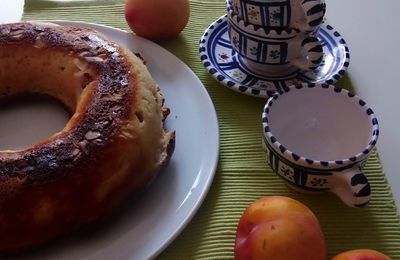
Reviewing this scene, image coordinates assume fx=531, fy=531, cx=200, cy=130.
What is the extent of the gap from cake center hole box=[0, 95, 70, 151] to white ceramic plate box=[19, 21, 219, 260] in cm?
19

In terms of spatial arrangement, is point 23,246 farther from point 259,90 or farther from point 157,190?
point 259,90

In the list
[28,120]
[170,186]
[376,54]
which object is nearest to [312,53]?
[376,54]

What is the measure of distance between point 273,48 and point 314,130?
184 millimetres

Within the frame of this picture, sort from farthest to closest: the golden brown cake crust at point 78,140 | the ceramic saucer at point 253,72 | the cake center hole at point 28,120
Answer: the ceramic saucer at point 253,72, the cake center hole at point 28,120, the golden brown cake crust at point 78,140

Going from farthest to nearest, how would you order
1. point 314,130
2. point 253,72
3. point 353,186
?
point 253,72 < point 314,130 < point 353,186

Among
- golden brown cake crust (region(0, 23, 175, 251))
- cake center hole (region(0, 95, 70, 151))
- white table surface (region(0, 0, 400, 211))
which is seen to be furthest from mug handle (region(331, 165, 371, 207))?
cake center hole (region(0, 95, 70, 151))

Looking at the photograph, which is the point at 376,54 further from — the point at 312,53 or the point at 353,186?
the point at 353,186

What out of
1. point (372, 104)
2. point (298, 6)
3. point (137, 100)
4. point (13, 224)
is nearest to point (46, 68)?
point (137, 100)

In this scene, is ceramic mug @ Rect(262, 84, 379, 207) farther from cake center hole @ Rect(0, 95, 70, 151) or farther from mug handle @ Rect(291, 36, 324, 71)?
cake center hole @ Rect(0, 95, 70, 151)

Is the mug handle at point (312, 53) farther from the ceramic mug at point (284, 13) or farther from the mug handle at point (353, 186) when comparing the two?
the mug handle at point (353, 186)

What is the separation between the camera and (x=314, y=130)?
88cm

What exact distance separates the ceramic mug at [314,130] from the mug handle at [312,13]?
0.12 metres

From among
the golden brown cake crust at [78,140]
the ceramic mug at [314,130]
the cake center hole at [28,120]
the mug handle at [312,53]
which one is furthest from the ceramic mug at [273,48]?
the cake center hole at [28,120]

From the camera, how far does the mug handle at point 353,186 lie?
0.72m
